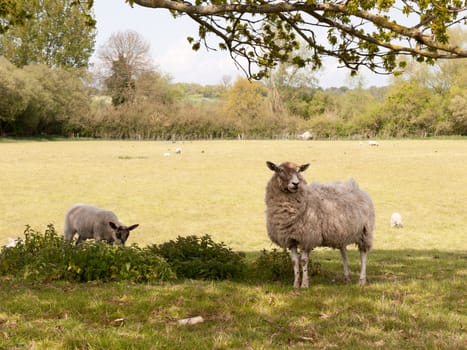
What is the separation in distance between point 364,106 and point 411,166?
95.0 metres

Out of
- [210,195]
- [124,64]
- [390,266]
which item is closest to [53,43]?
[124,64]

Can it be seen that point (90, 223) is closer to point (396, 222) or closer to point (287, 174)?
point (287, 174)

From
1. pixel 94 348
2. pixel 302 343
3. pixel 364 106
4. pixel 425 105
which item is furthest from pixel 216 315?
pixel 364 106

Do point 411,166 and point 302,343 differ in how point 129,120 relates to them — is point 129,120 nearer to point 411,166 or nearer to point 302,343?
point 411,166

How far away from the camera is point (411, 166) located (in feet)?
133

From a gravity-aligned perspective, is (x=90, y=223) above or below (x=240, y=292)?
below

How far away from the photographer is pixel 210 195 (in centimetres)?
2747

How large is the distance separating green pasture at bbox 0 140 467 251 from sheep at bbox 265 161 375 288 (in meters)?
6.60

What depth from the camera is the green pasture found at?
761 inches

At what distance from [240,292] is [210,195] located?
19541mm

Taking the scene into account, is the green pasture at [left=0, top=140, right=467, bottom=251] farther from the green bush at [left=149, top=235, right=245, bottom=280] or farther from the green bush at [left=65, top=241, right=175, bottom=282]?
the green bush at [left=65, top=241, right=175, bottom=282]

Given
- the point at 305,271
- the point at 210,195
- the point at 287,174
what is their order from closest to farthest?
the point at 305,271, the point at 287,174, the point at 210,195

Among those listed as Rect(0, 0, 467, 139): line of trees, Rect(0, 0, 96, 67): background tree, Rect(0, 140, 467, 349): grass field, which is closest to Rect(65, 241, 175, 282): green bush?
Rect(0, 140, 467, 349): grass field

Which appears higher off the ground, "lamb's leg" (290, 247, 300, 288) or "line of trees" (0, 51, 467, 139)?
"line of trees" (0, 51, 467, 139)
